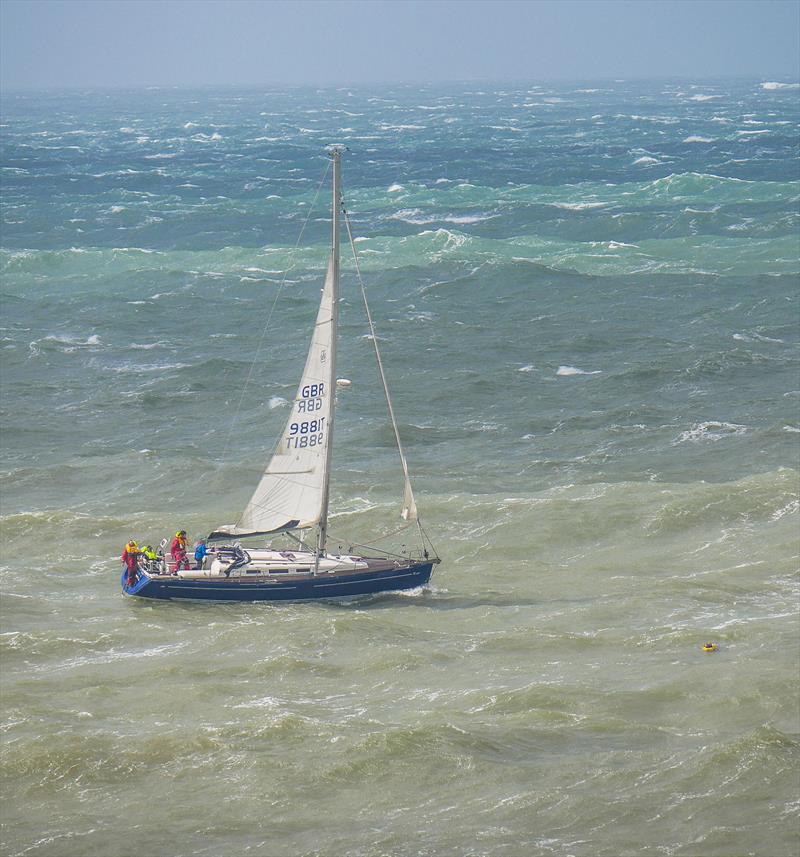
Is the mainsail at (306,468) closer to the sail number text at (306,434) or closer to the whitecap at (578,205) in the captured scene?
the sail number text at (306,434)

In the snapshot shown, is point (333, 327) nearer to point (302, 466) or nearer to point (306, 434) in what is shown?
point (306, 434)

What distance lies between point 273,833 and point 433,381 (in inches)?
1763

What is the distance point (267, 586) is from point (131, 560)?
14.8 feet

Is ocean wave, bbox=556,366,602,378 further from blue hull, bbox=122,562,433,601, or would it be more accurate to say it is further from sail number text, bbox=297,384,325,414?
sail number text, bbox=297,384,325,414

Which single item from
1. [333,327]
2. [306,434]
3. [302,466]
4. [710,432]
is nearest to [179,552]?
[302,466]

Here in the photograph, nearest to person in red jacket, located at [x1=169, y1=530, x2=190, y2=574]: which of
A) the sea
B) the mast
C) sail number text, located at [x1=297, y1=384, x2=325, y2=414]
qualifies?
the sea

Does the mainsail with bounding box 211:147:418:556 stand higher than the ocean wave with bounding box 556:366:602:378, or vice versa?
the mainsail with bounding box 211:147:418:556

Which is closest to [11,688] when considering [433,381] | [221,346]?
[433,381]

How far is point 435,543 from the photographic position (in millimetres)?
51031

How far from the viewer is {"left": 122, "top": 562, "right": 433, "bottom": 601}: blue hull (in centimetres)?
4384

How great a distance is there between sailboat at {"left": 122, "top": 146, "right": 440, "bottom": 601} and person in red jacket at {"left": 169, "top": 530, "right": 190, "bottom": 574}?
0.23 meters

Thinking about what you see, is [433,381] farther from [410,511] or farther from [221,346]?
[410,511]

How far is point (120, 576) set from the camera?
1895 inches

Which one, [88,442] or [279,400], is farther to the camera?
[279,400]
